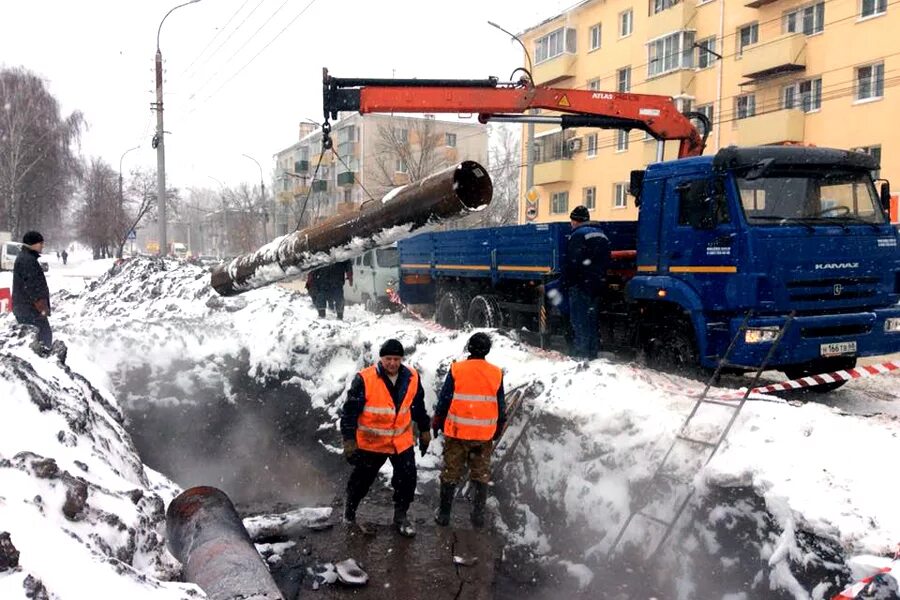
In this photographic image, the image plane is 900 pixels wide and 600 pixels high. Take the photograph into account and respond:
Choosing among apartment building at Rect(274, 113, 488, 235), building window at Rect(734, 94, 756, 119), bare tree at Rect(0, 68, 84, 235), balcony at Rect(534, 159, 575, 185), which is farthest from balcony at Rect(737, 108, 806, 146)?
bare tree at Rect(0, 68, 84, 235)

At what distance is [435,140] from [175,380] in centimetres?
2877

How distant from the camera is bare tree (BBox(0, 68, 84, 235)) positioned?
3841 centimetres

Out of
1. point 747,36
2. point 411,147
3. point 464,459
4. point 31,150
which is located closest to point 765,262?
point 464,459

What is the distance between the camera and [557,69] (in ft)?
106

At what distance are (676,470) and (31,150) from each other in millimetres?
44466

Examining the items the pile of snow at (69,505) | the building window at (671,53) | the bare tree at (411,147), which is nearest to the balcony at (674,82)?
the building window at (671,53)

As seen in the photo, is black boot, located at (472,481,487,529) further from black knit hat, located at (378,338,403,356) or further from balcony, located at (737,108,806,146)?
balcony, located at (737,108,806,146)

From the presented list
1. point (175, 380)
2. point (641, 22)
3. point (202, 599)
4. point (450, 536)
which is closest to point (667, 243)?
point (450, 536)

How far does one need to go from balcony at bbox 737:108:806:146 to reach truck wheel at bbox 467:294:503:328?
48.2ft

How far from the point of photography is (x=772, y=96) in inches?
925

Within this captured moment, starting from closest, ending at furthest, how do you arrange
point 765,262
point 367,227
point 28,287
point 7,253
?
point 765,262
point 367,227
point 28,287
point 7,253

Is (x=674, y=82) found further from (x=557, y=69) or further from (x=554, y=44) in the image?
(x=554, y=44)

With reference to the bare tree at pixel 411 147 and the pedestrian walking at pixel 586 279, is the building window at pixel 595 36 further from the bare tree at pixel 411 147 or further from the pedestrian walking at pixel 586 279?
the pedestrian walking at pixel 586 279

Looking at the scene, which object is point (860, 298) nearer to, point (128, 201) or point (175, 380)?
point (175, 380)
